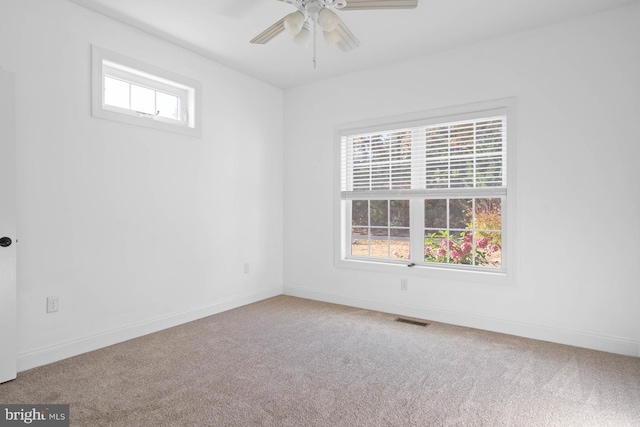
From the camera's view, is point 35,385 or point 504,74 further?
point 504,74

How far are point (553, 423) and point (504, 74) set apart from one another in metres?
2.78

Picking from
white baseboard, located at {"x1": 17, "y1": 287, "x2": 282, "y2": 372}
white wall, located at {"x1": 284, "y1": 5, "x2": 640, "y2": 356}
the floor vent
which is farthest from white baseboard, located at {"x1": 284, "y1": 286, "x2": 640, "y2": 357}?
white baseboard, located at {"x1": 17, "y1": 287, "x2": 282, "y2": 372}

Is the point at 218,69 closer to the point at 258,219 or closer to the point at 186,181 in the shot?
the point at 186,181

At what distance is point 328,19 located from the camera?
233cm

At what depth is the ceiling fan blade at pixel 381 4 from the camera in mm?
2207

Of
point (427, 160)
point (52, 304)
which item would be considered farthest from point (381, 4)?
point (52, 304)

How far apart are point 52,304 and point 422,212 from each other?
3.33 metres

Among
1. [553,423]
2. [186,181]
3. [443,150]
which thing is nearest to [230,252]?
[186,181]

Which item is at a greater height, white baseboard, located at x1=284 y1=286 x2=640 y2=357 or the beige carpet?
white baseboard, located at x1=284 y1=286 x2=640 y2=357

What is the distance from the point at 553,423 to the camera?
78.4 inches

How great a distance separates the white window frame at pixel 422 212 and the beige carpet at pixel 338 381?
560 mm

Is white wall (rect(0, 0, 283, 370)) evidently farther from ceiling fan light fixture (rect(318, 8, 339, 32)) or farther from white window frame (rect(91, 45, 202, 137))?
ceiling fan light fixture (rect(318, 8, 339, 32))

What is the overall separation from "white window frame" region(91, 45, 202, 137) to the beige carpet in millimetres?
1929

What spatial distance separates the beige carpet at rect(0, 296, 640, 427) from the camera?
6.74 feet
